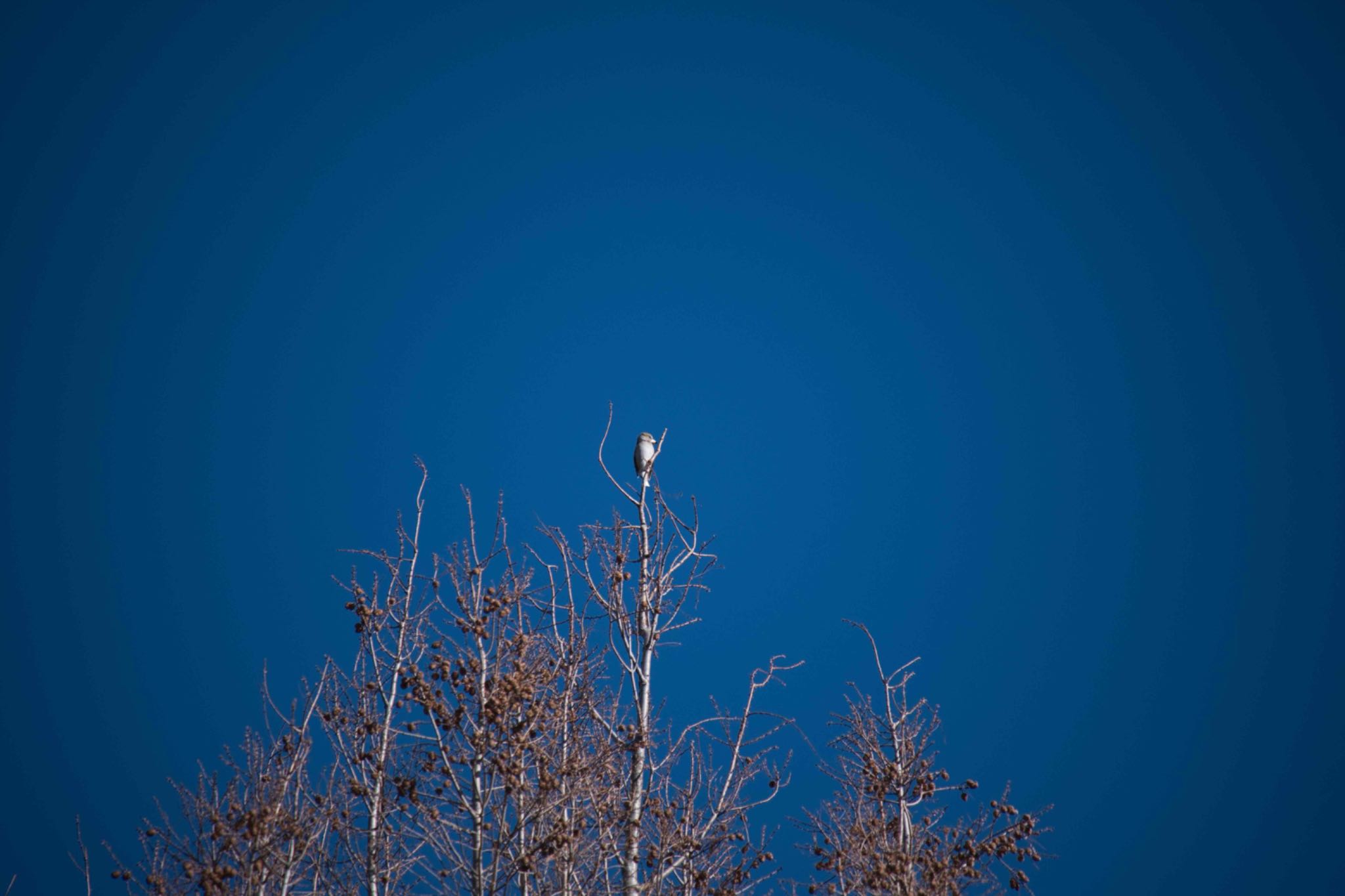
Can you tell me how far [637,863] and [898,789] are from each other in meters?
2.55

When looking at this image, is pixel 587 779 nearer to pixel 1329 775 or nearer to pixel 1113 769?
pixel 1329 775

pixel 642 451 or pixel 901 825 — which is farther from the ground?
pixel 642 451

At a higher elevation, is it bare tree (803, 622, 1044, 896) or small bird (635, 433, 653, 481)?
small bird (635, 433, 653, 481)

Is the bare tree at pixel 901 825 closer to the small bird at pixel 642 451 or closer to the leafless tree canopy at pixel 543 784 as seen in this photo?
the leafless tree canopy at pixel 543 784

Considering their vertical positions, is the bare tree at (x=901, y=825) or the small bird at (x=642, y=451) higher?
the small bird at (x=642, y=451)

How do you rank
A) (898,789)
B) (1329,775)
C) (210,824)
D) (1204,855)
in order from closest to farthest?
(210,824)
(898,789)
(1204,855)
(1329,775)

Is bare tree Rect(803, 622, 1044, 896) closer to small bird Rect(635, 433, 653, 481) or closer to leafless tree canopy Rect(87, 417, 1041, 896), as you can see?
leafless tree canopy Rect(87, 417, 1041, 896)

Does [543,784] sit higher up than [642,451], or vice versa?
[642,451]

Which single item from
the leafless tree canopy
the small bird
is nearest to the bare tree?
the leafless tree canopy

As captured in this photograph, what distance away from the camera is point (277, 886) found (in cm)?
892

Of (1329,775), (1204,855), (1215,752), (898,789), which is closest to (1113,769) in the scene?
(1215,752)

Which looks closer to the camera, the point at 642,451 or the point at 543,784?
the point at 543,784

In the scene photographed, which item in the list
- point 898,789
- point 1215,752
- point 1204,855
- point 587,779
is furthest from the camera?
point 1215,752

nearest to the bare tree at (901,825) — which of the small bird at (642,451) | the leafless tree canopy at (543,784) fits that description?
the leafless tree canopy at (543,784)
